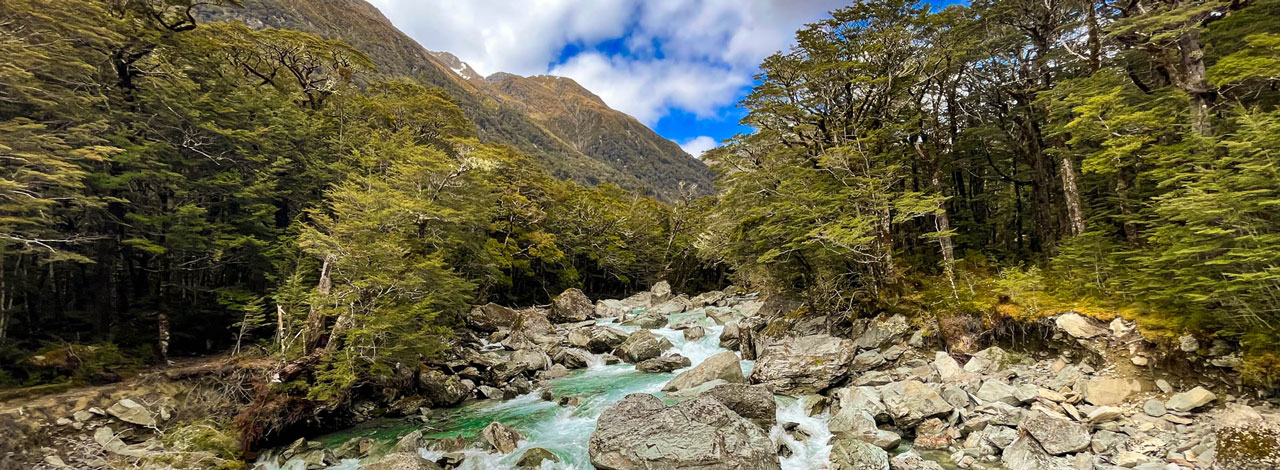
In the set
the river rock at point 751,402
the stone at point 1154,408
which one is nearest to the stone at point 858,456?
the river rock at point 751,402

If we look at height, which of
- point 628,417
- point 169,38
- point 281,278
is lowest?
point 628,417

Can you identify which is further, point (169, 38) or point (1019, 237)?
point (1019, 237)

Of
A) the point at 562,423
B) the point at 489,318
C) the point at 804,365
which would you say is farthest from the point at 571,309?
the point at 804,365

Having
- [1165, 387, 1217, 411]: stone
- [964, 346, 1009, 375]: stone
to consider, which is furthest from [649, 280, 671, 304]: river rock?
[1165, 387, 1217, 411]: stone

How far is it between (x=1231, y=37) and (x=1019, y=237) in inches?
439

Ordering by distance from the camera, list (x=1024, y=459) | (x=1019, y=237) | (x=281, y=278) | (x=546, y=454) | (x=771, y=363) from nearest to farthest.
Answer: (x=1024, y=459), (x=546, y=454), (x=771, y=363), (x=281, y=278), (x=1019, y=237)

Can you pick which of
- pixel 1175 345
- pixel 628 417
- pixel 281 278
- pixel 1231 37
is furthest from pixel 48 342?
pixel 1231 37

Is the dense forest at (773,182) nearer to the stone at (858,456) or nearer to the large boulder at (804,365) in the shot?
the large boulder at (804,365)

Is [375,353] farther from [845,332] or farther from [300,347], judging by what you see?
[845,332]

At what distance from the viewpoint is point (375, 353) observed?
1176cm

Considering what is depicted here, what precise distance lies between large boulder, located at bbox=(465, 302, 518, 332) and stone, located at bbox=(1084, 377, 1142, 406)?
2245cm

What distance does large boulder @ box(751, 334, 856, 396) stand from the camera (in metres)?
12.4

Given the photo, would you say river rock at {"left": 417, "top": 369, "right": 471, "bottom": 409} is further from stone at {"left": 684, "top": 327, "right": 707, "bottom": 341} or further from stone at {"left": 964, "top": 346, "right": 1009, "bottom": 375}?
stone at {"left": 964, "top": 346, "right": 1009, "bottom": 375}

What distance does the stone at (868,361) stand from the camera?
504 inches
